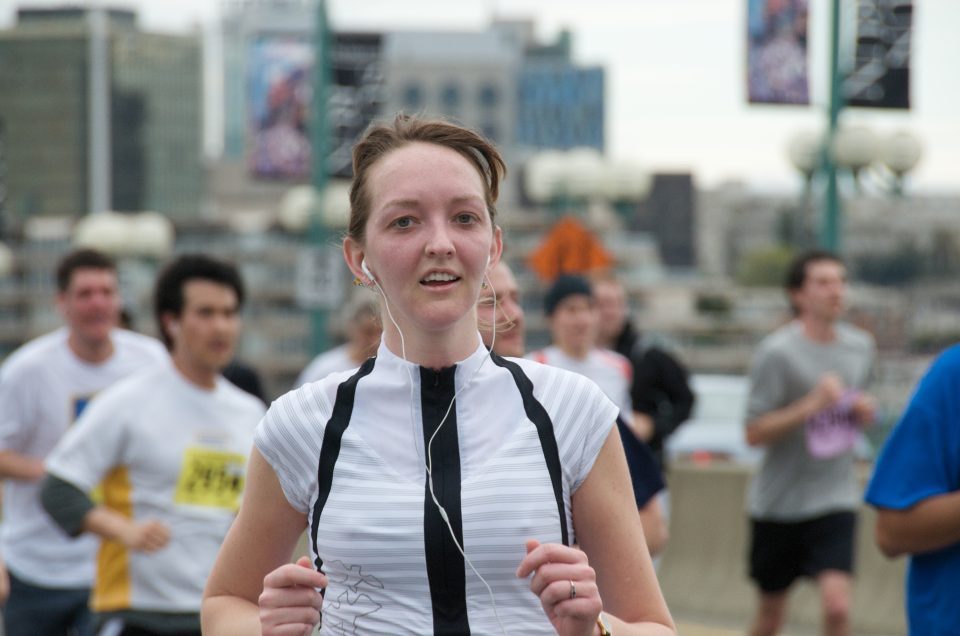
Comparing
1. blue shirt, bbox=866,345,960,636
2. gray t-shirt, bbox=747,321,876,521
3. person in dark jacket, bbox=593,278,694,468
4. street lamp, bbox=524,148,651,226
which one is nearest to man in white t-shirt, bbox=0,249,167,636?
person in dark jacket, bbox=593,278,694,468

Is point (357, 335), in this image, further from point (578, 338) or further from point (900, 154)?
point (900, 154)

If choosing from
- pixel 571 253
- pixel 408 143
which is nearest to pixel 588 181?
pixel 571 253

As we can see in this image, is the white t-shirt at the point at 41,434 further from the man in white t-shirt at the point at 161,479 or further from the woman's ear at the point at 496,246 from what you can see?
the woman's ear at the point at 496,246

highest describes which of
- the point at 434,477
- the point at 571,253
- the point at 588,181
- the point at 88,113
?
the point at 88,113

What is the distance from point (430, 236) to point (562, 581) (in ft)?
2.07

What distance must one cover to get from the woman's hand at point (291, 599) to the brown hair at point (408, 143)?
636 mm

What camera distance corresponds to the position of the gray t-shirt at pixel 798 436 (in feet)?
27.4

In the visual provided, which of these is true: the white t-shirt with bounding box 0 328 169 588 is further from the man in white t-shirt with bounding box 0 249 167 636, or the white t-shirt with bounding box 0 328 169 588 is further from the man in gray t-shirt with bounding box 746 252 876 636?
the man in gray t-shirt with bounding box 746 252 876 636

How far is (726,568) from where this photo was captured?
11.5 meters

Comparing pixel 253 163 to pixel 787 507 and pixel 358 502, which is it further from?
pixel 358 502

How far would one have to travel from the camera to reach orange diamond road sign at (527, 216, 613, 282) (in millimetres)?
17484

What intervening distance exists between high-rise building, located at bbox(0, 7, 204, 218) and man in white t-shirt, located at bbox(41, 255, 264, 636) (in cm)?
7463

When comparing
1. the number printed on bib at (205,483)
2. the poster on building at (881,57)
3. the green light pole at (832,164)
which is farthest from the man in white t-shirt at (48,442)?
the poster on building at (881,57)

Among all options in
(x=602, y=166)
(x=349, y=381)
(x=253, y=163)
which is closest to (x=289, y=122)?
(x=253, y=163)
